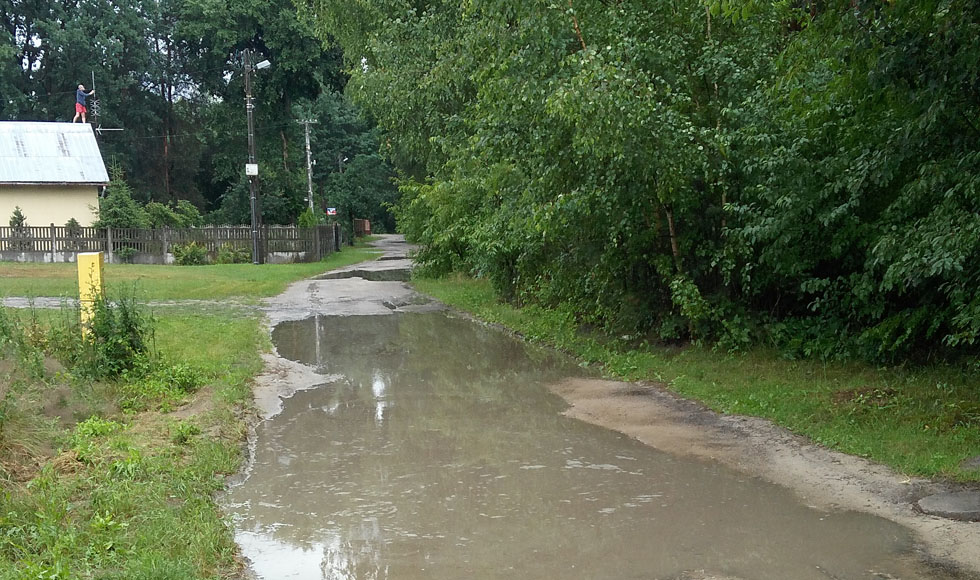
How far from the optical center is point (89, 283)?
11.0 metres

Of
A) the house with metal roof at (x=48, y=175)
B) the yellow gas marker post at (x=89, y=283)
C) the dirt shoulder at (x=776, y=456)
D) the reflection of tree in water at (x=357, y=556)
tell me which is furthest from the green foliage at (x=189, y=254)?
the reflection of tree in water at (x=357, y=556)

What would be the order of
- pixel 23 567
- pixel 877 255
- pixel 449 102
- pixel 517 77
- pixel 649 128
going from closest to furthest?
pixel 23 567, pixel 877 255, pixel 649 128, pixel 517 77, pixel 449 102

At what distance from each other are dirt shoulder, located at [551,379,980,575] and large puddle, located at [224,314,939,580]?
21cm

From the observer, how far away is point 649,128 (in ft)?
34.5

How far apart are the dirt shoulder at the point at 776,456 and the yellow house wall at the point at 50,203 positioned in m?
33.9

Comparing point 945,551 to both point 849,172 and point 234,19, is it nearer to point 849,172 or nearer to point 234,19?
point 849,172

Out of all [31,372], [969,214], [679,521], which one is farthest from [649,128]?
[31,372]

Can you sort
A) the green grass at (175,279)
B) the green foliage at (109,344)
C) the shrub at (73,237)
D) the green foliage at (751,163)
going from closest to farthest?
the green foliage at (751,163) < the green foliage at (109,344) < the green grass at (175,279) < the shrub at (73,237)

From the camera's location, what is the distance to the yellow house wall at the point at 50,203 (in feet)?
128

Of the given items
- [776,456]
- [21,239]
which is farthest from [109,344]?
[21,239]

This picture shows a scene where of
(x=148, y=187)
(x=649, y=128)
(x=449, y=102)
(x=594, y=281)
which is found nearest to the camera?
(x=649, y=128)

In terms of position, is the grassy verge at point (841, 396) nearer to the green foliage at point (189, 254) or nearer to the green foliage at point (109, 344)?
the green foliage at point (109, 344)

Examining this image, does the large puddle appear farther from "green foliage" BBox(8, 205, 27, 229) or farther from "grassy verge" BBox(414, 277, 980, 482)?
"green foliage" BBox(8, 205, 27, 229)

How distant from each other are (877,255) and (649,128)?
120 inches
